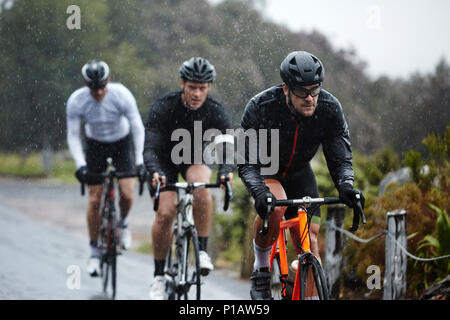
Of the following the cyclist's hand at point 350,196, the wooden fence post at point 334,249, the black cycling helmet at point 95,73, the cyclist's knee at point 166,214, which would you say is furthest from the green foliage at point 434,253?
the black cycling helmet at point 95,73

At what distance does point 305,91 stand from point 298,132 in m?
0.38

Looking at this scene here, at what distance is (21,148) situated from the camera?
37094 millimetres

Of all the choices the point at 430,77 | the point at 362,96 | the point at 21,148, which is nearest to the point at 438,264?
the point at 430,77

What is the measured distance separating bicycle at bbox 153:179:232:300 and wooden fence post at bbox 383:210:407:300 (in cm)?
173

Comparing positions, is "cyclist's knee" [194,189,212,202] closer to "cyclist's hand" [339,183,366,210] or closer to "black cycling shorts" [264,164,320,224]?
"black cycling shorts" [264,164,320,224]

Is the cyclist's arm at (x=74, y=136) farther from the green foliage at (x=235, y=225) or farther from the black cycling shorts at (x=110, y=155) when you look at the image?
the green foliage at (x=235, y=225)

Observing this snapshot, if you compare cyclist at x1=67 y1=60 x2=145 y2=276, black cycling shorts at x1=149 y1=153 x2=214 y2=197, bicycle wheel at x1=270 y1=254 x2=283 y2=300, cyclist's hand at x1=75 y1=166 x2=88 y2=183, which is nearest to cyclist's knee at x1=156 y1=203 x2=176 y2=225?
black cycling shorts at x1=149 y1=153 x2=214 y2=197

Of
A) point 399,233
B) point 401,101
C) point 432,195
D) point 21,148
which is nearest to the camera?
point 399,233

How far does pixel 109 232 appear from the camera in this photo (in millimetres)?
8188

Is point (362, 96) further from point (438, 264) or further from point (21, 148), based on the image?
point (21, 148)

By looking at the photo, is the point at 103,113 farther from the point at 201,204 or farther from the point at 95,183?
the point at 201,204

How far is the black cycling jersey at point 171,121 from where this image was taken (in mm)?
6168

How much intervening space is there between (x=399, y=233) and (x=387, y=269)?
0.39 metres

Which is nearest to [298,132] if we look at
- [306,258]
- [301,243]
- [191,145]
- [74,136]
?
[301,243]
